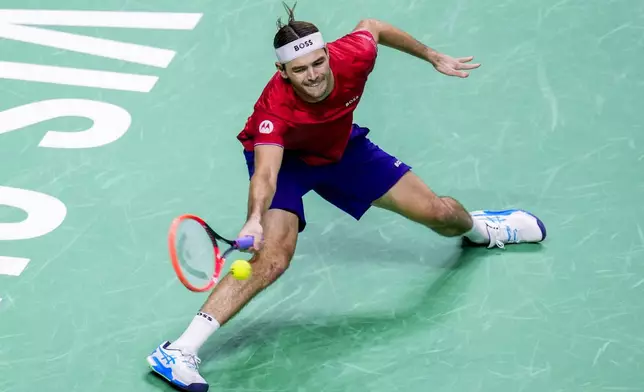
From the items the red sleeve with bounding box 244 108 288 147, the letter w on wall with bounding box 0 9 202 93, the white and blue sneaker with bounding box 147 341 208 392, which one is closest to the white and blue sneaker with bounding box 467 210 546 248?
the red sleeve with bounding box 244 108 288 147

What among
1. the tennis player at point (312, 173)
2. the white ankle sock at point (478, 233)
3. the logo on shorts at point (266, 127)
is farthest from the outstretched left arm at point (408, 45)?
the logo on shorts at point (266, 127)

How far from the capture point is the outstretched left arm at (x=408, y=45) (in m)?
7.73

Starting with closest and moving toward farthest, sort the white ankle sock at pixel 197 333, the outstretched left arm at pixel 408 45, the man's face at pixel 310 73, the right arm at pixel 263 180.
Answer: the right arm at pixel 263 180 < the white ankle sock at pixel 197 333 < the man's face at pixel 310 73 < the outstretched left arm at pixel 408 45

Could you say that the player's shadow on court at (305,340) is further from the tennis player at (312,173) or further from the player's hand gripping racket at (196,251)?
the player's hand gripping racket at (196,251)

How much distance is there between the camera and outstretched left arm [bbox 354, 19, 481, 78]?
25.4 ft

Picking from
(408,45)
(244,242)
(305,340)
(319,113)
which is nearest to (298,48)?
(319,113)

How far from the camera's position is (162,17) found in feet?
33.6

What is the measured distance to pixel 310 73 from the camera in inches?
278

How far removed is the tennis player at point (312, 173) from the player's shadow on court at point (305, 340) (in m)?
0.26

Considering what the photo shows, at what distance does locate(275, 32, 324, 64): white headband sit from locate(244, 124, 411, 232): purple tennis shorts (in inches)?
25.0

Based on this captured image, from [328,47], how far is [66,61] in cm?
308

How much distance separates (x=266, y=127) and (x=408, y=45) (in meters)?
1.26

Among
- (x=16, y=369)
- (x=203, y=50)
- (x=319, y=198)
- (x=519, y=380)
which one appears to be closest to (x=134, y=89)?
(x=203, y=50)

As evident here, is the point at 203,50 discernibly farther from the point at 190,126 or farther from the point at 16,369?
the point at 16,369
